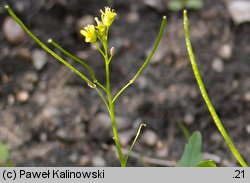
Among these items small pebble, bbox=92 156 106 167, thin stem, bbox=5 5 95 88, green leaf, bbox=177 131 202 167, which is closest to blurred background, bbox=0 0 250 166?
small pebble, bbox=92 156 106 167

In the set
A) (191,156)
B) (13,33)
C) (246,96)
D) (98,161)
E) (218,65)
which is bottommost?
(191,156)

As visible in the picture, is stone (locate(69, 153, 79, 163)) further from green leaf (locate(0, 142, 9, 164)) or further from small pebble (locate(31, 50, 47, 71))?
small pebble (locate(31, 50, 47, 71))

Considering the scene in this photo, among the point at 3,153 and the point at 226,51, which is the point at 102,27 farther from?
the point at 226,51

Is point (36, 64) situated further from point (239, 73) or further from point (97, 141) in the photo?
point (239, 73)

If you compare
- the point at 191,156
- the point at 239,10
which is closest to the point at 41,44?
the point at 191,156

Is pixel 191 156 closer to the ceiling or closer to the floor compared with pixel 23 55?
closer to the floor

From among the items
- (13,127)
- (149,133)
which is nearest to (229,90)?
(149,133)

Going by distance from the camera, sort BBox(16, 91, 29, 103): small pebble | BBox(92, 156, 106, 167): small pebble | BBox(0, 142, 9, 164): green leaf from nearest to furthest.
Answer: BBox(0, 142, 9, 164): green leaf → BBox(92, 156, 106, 167): small pebble → BBox(16, 91, 29, 103): small pebble
